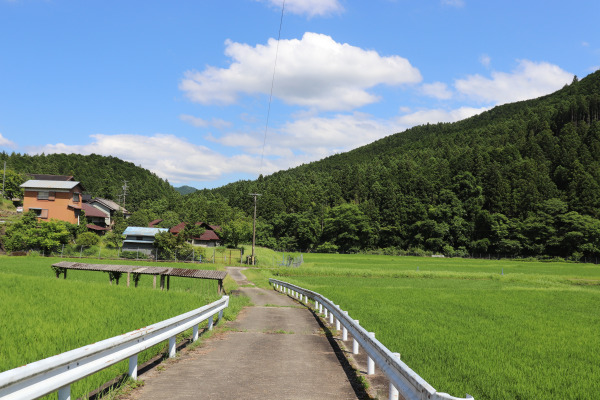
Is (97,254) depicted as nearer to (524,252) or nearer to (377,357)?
(377,357)

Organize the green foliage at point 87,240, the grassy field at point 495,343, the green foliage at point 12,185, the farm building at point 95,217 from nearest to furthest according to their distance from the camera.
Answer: the grassy field at point 495,343 < the green foliage at point 87,240 < the green foliage at point 12,185 < the farm building at point 95,217

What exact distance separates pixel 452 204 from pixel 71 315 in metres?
115

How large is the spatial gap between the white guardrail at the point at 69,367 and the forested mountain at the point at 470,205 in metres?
104

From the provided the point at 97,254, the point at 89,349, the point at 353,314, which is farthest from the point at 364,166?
the point at 89,349

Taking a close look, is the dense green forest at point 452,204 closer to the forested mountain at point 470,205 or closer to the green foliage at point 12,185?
the forested mountain at point 470,205

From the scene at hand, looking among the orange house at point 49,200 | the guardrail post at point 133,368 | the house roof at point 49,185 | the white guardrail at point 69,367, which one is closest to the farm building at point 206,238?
the orange house at point 49,200

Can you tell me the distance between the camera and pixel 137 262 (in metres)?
49.2

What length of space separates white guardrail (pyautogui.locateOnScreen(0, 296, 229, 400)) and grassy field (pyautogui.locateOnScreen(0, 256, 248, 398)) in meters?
0.48

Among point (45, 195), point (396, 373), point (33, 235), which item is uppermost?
point (45, 195)

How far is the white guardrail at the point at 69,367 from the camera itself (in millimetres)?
3764

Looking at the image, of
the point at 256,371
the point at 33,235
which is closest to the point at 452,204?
the point at 33,235

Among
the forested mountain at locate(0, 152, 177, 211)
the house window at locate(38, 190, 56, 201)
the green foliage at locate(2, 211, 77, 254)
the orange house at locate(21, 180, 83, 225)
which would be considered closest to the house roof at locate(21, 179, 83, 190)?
the orange house at locate(21, 180, 83, 225)

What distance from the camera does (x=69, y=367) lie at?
184 inches

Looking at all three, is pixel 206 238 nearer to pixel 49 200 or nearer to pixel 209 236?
pixel 209 236
